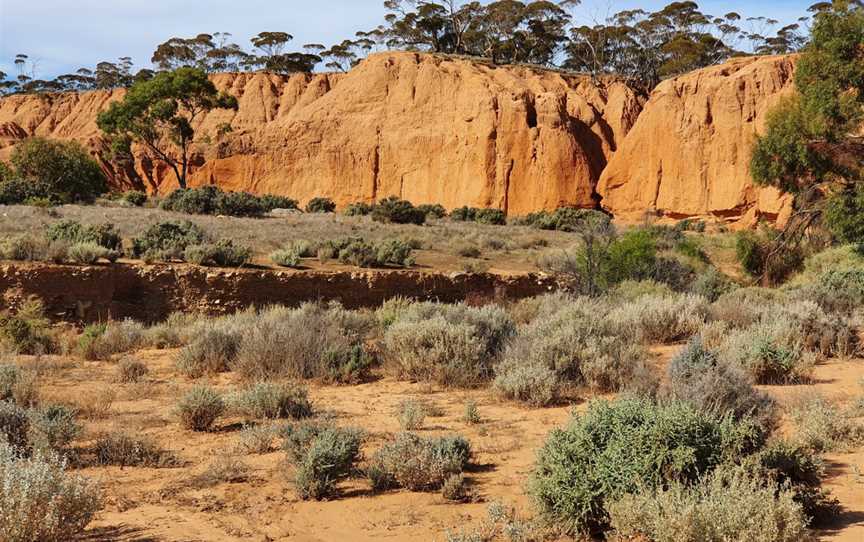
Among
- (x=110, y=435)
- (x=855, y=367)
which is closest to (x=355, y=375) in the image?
(x=110, y=435)

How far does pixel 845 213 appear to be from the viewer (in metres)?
16.7

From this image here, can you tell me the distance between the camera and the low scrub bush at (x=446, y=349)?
27.7ft

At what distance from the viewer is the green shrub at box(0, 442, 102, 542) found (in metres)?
3.63

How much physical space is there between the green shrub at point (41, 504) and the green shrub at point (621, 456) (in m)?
2.64

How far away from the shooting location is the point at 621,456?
4.29 m

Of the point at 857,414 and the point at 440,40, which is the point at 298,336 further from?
the point at 440,40

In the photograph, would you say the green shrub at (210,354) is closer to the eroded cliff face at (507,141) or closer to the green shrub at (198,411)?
the green shrub at (198,411)

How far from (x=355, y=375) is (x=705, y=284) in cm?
988

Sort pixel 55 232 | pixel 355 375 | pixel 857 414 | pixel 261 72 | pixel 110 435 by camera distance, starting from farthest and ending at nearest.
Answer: pixel 261 72, pixel 55 232, pixel 355 375, pixel 857 414, pixel 110 435

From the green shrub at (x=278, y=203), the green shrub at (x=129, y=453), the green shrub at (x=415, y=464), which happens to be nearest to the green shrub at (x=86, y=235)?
the green shrub at (x=129, y=453)

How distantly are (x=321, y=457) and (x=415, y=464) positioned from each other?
67 centimetres

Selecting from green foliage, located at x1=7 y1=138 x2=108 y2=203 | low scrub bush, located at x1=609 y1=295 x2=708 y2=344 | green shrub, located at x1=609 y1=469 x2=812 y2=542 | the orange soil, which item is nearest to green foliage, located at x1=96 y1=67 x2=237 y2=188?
green foliage, located at x1=7 y1=138 x2=108 y2=203

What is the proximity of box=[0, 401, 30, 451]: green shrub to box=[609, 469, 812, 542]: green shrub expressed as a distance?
443cm

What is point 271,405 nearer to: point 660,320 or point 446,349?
point 446,349
